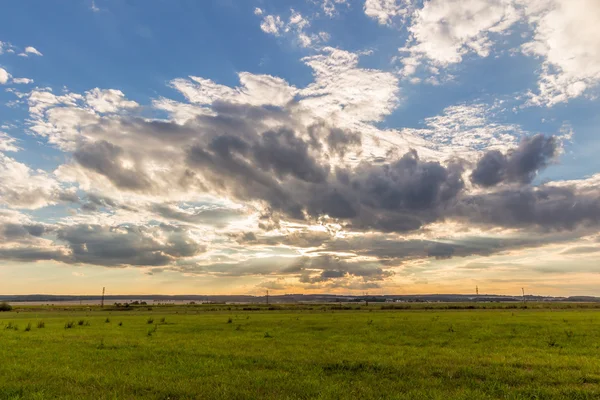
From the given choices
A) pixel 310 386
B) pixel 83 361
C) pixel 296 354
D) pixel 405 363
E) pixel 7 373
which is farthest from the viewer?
pixel 296 354

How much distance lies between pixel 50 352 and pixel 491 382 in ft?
78.6

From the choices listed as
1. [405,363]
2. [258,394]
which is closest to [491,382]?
[405,363]

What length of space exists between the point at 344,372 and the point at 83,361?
1356cm

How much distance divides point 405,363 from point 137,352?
15.3 meters

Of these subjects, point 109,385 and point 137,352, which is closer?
point 109,385

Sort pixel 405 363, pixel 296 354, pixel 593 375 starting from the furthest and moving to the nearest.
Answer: pixel 296 354 < pixel 405 363 < pixel 593 375

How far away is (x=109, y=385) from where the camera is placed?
1555cm

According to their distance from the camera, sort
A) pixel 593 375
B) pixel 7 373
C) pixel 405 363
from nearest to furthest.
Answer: pixel 593 375 < pixel 7 373 < pixel 405 363

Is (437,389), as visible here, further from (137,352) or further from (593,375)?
(137,352)

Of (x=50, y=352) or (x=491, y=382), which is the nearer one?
(x=491, y=382)

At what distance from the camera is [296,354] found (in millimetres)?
22250

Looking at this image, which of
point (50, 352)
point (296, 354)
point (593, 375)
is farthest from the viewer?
point (50, 352)

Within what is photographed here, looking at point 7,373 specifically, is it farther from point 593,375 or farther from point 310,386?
point 593,375

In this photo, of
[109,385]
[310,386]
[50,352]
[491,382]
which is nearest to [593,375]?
[491,382]
